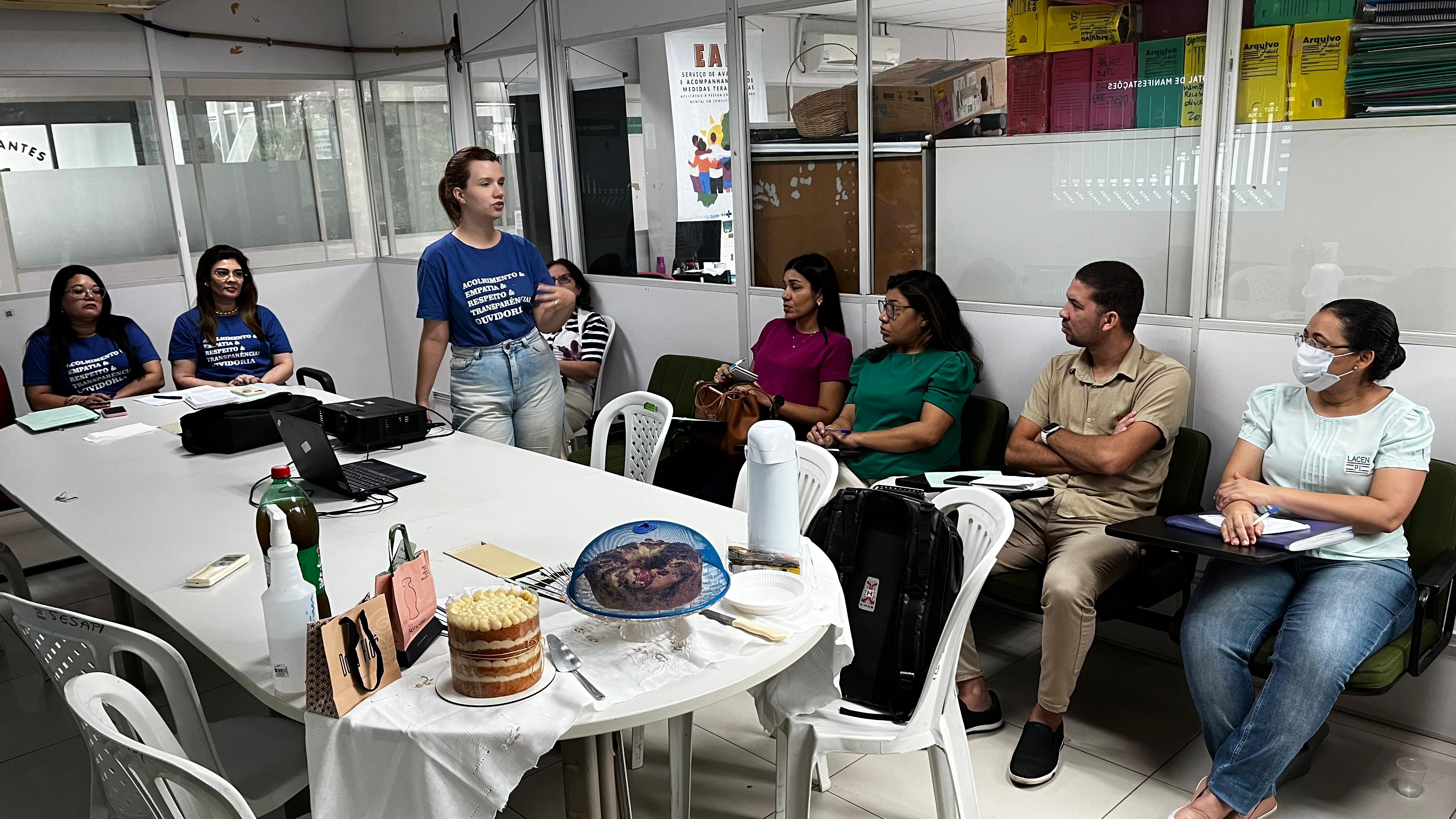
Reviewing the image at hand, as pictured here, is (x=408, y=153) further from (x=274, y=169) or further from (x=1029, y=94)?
(x=1029, y=94)

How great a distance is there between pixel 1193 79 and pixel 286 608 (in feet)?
9.81

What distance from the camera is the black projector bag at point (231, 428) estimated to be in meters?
3.29

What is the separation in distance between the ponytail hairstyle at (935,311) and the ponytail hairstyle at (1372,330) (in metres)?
1.28

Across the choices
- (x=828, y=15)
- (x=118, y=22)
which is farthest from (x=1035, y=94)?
(x=118, y=22)

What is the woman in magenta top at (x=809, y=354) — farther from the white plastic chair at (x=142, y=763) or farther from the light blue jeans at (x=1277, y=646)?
the white plastic chair at (x=142, y=763)

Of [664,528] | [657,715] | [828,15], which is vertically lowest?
[657,715]

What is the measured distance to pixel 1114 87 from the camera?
3369 millimetres

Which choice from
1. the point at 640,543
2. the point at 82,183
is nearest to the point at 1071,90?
the point at 640,543

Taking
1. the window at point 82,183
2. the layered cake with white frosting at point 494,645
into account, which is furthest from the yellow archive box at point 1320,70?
the window at point 82,183

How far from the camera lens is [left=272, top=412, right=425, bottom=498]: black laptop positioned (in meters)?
2.70

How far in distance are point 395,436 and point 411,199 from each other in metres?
3.92

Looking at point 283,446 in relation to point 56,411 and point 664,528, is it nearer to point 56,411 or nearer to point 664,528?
point 56,411

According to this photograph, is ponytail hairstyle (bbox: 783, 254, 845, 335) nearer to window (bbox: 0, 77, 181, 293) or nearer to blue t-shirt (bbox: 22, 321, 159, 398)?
blue t-shirt (bbox: 22, 321, 159, 398)

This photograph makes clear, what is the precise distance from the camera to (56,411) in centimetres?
408
